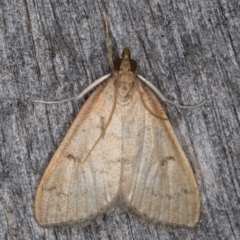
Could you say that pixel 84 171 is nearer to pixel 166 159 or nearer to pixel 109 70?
pixel 166 159

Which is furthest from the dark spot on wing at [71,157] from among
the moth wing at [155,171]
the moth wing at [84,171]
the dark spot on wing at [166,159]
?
the dark spot on wing at [166,159]

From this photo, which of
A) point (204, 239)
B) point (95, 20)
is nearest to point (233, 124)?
point (204, 239)

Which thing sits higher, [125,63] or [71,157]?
[125,63]

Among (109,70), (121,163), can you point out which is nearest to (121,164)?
(121,163)

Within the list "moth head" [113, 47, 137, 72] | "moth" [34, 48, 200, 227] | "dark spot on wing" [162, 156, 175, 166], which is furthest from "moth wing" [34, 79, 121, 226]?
"dark spot on wing" [162, 156, 175, 166]

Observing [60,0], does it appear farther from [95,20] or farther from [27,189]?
[27,189]

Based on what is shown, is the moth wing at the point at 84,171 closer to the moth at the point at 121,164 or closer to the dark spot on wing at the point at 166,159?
the moth at the point at 121,164

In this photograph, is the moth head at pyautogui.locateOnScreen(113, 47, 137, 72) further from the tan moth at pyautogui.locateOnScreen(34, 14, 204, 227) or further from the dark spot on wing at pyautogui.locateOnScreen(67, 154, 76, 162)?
the dark spot on wing at pyautogui.locateOnScreen(67, 154, 76, 162)
